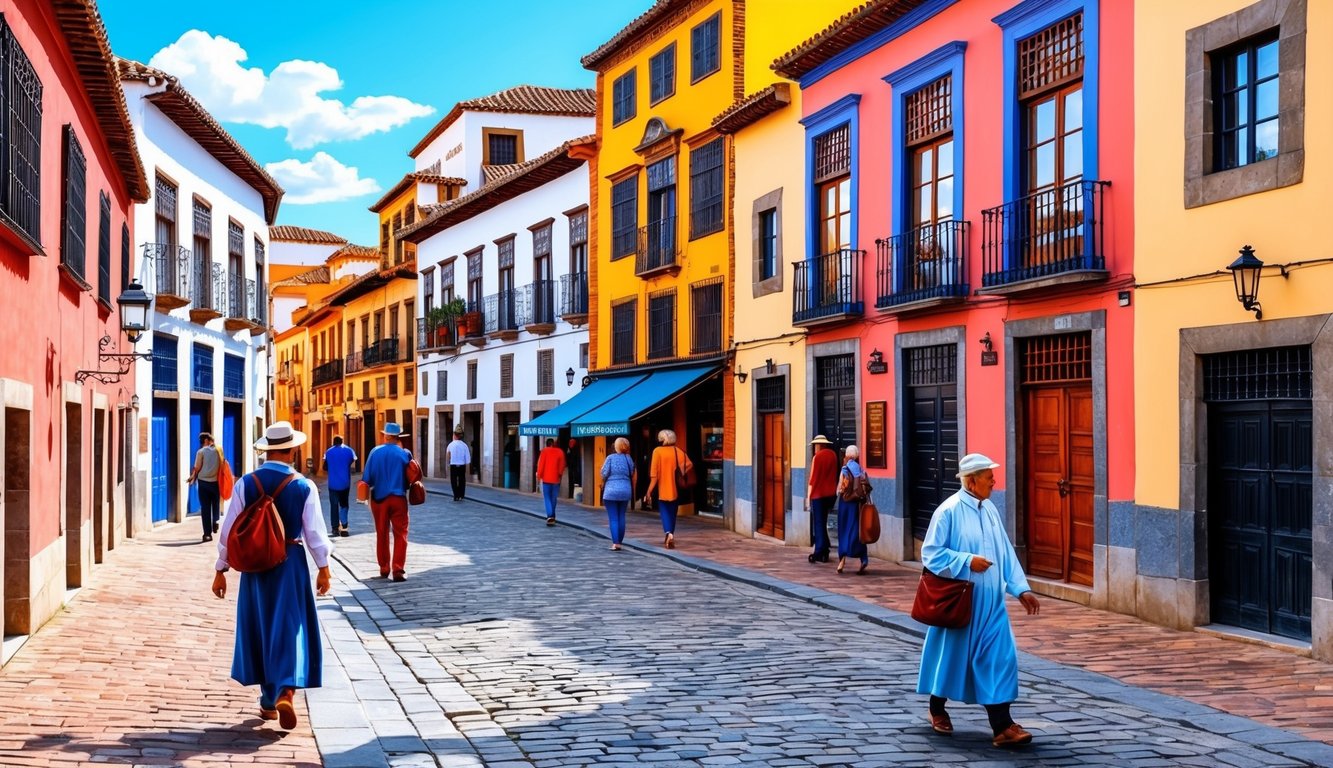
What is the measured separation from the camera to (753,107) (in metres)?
20.0

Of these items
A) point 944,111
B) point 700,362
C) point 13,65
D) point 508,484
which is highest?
point 944,111

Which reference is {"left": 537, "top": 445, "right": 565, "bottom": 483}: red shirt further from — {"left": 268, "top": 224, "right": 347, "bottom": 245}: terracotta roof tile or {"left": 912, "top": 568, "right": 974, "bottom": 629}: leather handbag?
{"left": 268, "top": 224, "right": 347, "bottom": 245}: terracotta roof tile

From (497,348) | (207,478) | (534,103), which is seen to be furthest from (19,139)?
(534,103)

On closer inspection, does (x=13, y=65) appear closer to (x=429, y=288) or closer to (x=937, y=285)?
(x=937, y=285)

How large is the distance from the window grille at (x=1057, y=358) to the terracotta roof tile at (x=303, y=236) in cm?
5643

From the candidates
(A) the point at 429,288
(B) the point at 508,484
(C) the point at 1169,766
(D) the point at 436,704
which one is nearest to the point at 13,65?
(D) the point at 436,704

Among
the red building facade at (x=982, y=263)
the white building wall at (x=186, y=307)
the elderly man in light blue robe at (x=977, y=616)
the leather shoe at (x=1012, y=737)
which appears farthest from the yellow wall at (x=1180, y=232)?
the white building wall at (x=186, y=307)

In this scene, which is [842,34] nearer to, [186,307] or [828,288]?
[828,288]

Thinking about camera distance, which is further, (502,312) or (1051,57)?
→ (502,312)

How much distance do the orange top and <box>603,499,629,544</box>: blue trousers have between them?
0.55 meters

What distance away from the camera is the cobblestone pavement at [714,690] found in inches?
258

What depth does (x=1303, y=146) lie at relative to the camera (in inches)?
386

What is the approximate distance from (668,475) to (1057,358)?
5.93m

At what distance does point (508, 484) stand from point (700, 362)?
Result: 1264 cm
